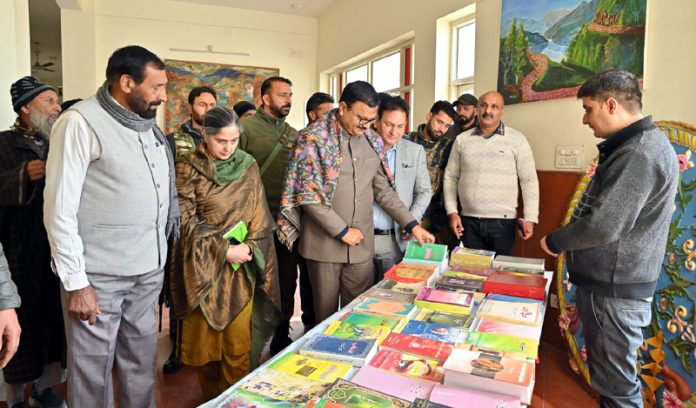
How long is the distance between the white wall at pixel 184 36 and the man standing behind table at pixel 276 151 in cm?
442

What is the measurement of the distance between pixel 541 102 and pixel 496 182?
0.66 metres

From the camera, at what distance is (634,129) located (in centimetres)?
158

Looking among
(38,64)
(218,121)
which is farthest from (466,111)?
(38,64)

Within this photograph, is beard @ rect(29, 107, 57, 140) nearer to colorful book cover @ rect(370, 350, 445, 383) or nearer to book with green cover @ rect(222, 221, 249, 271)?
book with green cover @ rect(222, 221, 249, 271)

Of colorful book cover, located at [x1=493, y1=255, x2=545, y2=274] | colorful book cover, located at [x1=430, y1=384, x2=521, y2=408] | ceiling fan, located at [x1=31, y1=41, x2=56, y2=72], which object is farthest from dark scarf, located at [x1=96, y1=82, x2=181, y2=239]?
ceiling fan, located at [x1=31, y1=41, x2=56, y2=72]

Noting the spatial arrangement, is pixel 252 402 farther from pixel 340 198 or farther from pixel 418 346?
pixel 340 198

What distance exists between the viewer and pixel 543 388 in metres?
2.62

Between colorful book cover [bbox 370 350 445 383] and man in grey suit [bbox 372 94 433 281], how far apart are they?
1.13m

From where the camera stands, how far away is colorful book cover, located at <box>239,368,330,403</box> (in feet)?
3.61

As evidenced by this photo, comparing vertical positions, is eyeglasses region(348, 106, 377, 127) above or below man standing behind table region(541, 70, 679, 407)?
above

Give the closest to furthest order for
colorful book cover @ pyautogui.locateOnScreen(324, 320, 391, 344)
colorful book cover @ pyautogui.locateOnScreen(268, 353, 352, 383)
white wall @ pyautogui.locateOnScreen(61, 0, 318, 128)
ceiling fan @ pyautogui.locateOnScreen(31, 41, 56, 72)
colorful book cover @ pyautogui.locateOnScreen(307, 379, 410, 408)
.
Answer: colorful book cover @ pyautogui.locateOnScreen(307, 379, 410, 408), colorful book cover @ pyautogui.locateOnScreen(268, 353, 352, 383), colorful book cover @ pyautogui.locateOnScreen(324, 320, 391, 344), white wall @ pyautogui.locateOnScreen(61, 0, 318, 128), ceiling fan @ pyautogui.locateOnScreen(31, 41, 56, 72)

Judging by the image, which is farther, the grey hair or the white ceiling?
the white ceiling

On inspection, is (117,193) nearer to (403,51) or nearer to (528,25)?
(528,25)

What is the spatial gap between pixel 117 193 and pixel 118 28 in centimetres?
623
